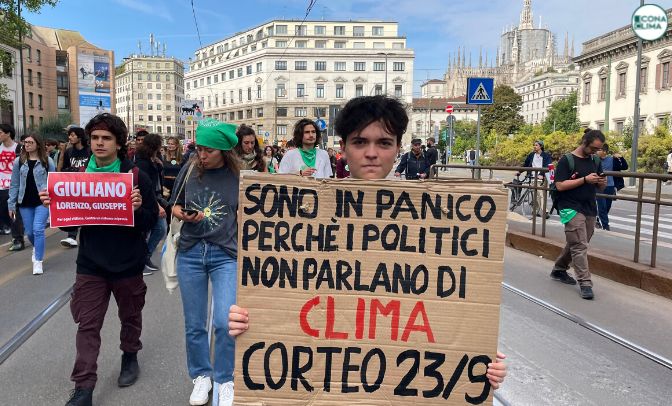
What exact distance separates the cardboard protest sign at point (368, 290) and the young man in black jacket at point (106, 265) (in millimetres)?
1963

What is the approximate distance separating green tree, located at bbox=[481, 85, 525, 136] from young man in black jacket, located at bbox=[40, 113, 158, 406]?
289 feet

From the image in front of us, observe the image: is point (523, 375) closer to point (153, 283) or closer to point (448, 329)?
point (448, 329)

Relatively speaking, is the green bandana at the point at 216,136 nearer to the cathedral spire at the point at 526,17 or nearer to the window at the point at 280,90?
the window at the point at 280,90

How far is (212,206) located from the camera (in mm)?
3395

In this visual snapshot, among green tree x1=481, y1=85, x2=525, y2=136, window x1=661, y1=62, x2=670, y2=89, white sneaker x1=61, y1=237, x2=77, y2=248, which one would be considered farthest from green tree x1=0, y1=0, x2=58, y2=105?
green tree x1=481, y1=85, x2=525, y2=136

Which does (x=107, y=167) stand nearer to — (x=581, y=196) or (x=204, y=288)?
(x=204, y=288)

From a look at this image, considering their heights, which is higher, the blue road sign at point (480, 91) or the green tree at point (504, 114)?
the green tree at point (504, 114)

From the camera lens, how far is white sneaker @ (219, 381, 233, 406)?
324cm

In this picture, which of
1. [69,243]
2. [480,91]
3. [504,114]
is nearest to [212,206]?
[69,243]

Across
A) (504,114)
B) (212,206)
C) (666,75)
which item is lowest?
(212,206)

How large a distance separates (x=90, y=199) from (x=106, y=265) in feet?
1.49

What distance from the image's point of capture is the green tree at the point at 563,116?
90188 mm

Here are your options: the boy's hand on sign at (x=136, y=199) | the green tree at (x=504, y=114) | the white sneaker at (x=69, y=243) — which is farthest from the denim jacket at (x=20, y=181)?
the green tree at (x=504, y=114)

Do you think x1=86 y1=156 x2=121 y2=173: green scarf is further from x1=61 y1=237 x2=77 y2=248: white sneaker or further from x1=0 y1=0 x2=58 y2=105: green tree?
x1=0 y1=0 x2=58 y2=105: green tree
